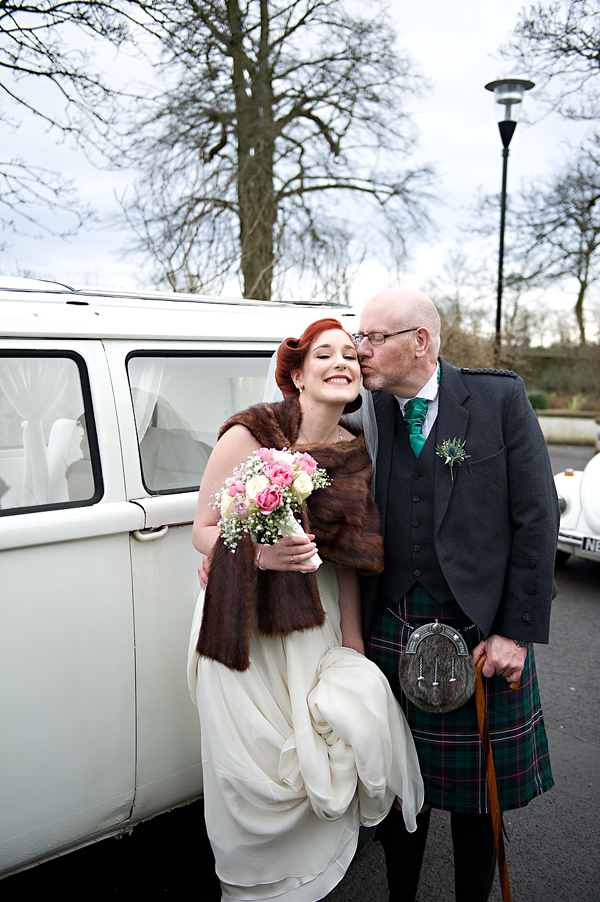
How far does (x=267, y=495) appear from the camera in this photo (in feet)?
6.09

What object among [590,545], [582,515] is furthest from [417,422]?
[582,515]

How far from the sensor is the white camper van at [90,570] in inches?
86.8

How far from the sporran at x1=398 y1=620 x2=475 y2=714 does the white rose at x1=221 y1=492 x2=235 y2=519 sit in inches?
30.6

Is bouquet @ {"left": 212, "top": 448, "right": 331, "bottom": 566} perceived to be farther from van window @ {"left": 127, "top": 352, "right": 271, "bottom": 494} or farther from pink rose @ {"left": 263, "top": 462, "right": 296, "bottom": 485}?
van window @ {"left": 127, "top": 352, "right": 271, "bottom": 494}

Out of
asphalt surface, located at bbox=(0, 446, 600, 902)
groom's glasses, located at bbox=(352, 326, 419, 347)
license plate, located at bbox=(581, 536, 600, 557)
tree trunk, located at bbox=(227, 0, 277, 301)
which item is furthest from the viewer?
tree trunk, located at bbox=(227, 0, 277, 301)

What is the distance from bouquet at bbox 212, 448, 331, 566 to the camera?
1.89 metres

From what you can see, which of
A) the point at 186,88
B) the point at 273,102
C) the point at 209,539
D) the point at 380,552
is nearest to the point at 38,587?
the point at 209,539

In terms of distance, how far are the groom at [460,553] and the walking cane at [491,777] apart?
46 millimetres

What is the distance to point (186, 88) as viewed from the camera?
1021 cm

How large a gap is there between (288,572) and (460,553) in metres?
0.54

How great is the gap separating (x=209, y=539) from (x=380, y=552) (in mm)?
547

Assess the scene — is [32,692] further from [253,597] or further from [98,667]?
[253,597]

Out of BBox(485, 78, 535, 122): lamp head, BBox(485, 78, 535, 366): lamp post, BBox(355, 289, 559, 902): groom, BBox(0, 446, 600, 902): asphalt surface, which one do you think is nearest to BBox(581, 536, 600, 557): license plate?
BBox(0, 446, 600, 902): asphalt surface

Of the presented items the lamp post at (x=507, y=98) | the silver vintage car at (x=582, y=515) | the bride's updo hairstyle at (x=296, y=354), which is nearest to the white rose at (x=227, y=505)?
the bride's updo hairstyle at (x=296, y=354)
